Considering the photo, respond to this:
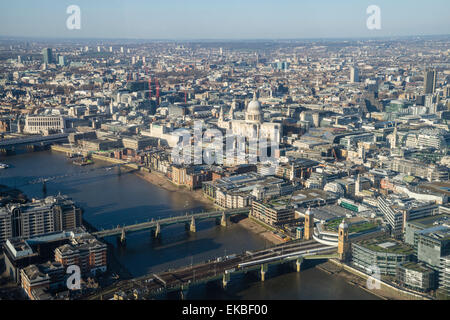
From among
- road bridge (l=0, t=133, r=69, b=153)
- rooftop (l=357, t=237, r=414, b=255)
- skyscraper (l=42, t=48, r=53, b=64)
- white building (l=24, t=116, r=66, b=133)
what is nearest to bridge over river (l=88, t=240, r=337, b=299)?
rooftop (l=357, t=237, r=414, b=255)

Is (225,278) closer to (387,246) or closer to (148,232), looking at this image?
(387,246)

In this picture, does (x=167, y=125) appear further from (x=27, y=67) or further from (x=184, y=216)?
(x=27, y=67)

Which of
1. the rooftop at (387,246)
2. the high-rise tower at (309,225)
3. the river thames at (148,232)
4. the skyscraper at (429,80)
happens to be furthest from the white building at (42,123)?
the skyscraper at (429,80)

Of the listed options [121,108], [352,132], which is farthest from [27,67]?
[352,132]

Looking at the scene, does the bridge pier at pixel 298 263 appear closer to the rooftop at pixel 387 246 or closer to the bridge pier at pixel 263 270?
the bridge pier at pixel 263 270

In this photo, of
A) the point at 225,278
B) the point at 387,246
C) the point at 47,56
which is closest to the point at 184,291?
the point at 225,278

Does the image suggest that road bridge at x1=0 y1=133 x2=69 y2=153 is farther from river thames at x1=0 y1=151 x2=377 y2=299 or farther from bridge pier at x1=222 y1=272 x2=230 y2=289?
bridge pier at x1=222 y1=272 x2=230 y2=289
